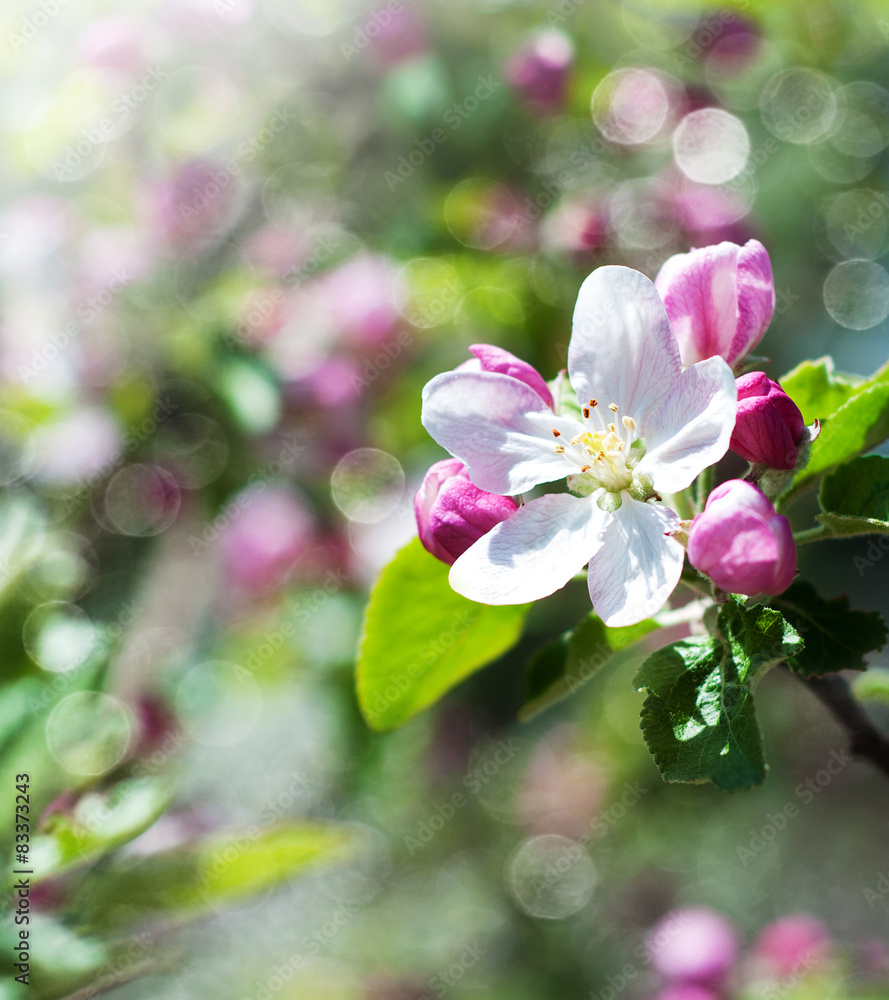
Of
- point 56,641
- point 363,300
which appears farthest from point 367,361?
point 56,641

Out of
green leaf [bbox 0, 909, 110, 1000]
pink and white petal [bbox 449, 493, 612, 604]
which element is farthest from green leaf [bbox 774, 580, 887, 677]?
green leaf [bbox 0, 909, 110, 1000]

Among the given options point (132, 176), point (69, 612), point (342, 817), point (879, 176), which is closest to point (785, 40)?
point (879, 176)

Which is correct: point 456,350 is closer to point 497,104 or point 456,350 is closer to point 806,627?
point 497,104

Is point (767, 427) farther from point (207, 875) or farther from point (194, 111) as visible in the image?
point (194, 111)

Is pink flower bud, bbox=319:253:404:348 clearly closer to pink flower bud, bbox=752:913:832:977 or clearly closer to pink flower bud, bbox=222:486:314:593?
pink flower bud, bbox=222:486:314:593

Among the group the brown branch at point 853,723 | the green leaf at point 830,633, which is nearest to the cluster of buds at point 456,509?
the green leaf at point 830,633

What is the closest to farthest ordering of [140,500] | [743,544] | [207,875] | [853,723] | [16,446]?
1. [743,544]
2. [853,723]
3. [207,875]
4. [16,446]
5. [140,500]

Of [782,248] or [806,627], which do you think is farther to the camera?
Result: [782,248]
